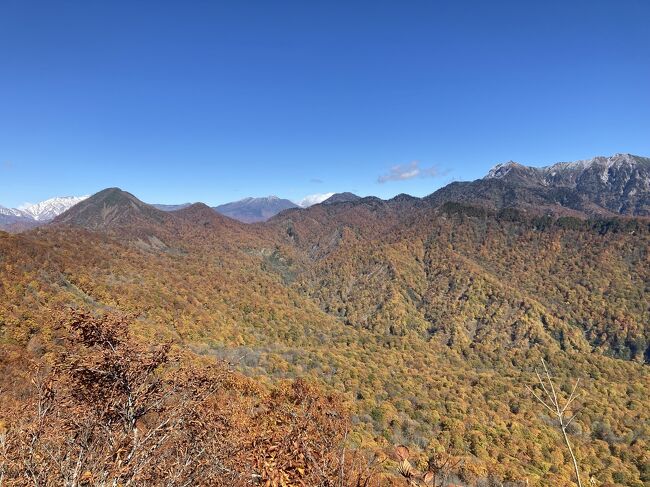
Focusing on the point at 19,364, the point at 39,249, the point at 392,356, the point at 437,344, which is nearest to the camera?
the point at 19,364

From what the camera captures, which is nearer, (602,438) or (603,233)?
(602,438)

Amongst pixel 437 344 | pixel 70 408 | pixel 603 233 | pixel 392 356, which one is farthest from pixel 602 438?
pixel 603 233

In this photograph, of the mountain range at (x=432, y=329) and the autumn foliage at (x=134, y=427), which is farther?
the mountain range at (x=432, y=329)

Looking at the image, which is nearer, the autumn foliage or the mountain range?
the autumn foliage

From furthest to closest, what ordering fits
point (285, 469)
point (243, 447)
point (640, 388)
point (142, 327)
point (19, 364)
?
point (640, 388)
point (142, 327)
point (19, 364)
point (243, 447)
point (285, 469)

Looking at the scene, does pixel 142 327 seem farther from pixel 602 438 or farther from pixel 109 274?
pixel 602 438

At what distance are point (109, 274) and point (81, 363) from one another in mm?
79713

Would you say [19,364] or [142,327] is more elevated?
[19,364]

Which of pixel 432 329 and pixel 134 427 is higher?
pixel 134 427

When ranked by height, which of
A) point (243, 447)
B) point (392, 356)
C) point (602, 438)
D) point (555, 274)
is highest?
point (243, 447)

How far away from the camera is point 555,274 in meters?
178

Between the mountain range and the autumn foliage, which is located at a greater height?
the autumn foliage

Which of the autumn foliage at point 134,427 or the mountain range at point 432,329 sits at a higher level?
the autumn foliage at point 134,427

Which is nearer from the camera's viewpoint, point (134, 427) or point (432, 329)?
Answer: point (134, 427)
